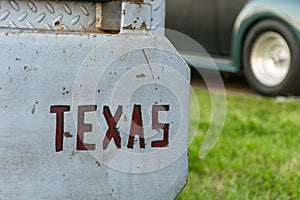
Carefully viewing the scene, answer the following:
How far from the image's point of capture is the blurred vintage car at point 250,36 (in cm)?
693

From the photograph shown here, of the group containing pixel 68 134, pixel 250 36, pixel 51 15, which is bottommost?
pixel 250 36

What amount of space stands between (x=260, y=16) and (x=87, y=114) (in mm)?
5122

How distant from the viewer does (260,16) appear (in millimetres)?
7199

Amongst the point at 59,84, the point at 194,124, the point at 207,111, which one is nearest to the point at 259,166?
the point at 194,124

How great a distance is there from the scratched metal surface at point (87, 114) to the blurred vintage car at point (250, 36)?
462cm

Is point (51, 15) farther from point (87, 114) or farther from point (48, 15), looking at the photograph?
point (87, 114)

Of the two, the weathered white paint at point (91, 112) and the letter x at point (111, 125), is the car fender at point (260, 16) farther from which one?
the letter x at point (111, 125)

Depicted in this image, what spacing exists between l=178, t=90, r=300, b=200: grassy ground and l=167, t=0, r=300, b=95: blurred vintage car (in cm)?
99

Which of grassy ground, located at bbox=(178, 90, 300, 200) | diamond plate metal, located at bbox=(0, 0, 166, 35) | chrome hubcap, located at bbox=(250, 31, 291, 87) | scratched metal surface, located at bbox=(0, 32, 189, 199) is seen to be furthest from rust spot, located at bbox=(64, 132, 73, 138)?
chrome hubcap, located at bbox=(250, 31, 291, 87)

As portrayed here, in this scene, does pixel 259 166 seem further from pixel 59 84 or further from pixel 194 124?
pixel 59 84

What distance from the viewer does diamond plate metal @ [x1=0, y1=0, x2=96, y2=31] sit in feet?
7.57

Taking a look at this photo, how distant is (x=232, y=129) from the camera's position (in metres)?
5.21

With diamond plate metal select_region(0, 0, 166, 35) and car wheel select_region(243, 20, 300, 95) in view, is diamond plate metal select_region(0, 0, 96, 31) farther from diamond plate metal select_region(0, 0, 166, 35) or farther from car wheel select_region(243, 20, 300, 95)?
car wheel select_region(243, 20, 300, 95)

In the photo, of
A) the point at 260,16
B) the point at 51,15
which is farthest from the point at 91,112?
the point at 260,16
